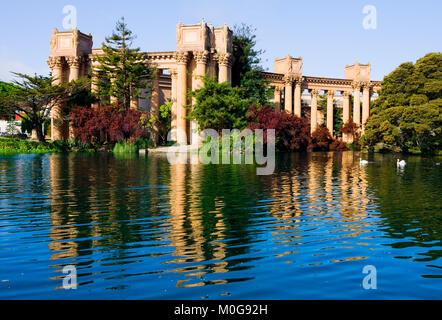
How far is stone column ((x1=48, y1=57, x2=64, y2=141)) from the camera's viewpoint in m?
46.8

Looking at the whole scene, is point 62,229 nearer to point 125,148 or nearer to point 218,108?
point 218,108

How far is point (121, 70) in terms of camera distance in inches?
1768

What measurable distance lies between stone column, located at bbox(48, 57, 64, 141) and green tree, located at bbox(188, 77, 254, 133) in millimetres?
16050

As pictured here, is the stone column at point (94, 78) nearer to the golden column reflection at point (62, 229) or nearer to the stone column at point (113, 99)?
the stone column at point (113, 99)

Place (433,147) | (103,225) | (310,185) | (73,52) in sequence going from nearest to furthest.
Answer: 1. (103,225)
2. (310,185)
3. (433,147)
4. (73,52)

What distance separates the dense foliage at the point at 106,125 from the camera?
42403 millimetres

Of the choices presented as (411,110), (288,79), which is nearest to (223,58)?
(288,79)

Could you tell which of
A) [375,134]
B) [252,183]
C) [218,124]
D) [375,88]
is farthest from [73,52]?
[375,88]

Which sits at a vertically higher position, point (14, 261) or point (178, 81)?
point (178, 81)

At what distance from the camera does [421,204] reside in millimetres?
11312

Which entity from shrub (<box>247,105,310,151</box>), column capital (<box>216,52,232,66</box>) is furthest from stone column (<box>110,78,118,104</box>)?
shrub (<box>247,105,310,151</box>)

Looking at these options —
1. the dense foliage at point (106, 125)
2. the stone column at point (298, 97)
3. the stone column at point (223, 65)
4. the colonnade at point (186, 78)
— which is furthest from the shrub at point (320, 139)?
the dense foliage at point (106, 125)
